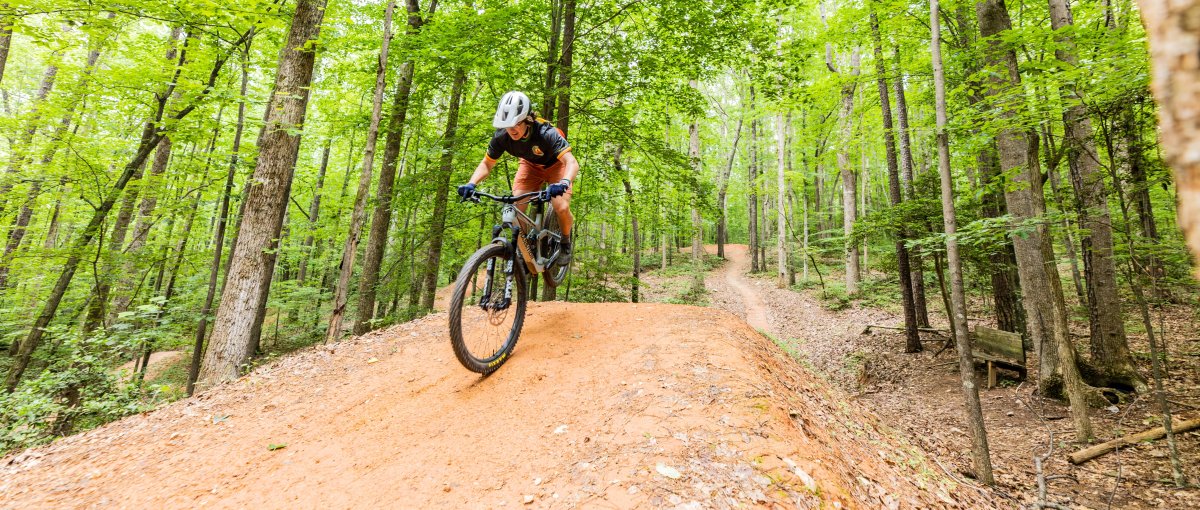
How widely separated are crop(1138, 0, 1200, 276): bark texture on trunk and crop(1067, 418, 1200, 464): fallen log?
7.72 m

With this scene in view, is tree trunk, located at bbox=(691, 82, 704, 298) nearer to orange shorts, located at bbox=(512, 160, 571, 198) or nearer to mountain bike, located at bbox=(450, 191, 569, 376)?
orange shorts, located at bbox=(512, 160, 571, 198)

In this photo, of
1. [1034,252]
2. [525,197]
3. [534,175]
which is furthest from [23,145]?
[1034,252]

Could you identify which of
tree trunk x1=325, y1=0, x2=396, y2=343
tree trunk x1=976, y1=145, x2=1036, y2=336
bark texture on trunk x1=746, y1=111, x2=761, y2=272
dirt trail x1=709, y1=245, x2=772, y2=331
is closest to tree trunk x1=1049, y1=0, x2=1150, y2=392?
tree trunk x1=976, y1=145, x2=1036, y2=336

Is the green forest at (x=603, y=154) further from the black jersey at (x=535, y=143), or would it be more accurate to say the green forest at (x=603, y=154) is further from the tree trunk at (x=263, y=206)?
the black jersey at (x=535, y=143)

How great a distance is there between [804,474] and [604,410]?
1.51 metres

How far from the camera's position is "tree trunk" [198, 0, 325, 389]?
6.40m

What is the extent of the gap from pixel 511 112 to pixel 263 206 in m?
4.75

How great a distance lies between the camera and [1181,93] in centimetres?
72

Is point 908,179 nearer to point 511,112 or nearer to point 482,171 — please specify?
point 511,112

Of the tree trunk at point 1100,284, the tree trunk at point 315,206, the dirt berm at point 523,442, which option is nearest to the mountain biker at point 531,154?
the dirt berm at point 523,442

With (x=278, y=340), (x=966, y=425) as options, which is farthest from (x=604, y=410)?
(x=278, y=340)

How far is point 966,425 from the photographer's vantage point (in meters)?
7.19

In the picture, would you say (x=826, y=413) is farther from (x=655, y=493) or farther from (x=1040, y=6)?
(x=1040, y=6)

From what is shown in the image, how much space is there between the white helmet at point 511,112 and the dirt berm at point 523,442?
2444 millimetres
